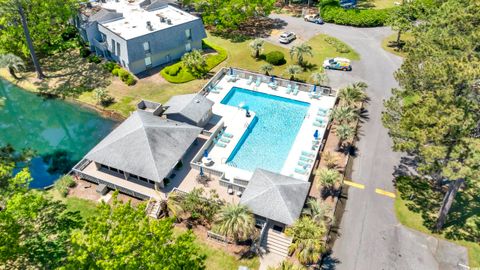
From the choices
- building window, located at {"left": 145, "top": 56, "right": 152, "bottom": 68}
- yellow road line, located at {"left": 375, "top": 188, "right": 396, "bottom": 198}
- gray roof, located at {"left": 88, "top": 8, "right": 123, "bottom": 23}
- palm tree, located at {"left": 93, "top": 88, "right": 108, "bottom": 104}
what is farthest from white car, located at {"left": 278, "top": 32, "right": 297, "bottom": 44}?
yellow road line, located at {"left": 375, "top": 188, "right": 396, "bottom": 198}

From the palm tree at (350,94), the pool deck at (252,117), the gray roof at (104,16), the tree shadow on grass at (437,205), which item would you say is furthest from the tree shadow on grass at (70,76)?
the tree shadow on grass at (437,205)

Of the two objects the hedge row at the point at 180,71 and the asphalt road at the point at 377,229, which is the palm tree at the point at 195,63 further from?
the asphalt road at the point at 377,229

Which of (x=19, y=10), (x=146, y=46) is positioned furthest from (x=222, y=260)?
(x=19, y=10)

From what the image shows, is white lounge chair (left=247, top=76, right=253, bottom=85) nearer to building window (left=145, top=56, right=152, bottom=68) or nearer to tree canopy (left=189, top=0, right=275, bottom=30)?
building window (left=145, top=56, right=152, bottom=68)

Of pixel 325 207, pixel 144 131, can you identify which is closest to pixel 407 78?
pixel 325 207

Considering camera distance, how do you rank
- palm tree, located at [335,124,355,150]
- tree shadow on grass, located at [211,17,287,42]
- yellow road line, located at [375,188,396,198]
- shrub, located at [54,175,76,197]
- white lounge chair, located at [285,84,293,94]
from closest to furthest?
1. yellow road line, located at [375,188,396,198]
2. shrub, located at [54,175,76,197]
3. palm tree, located at [335,124,355,150]
4. white lounge chair, located at [285,84,293,94]
5. tree shadow on grass, located at [211,17,287,42]
